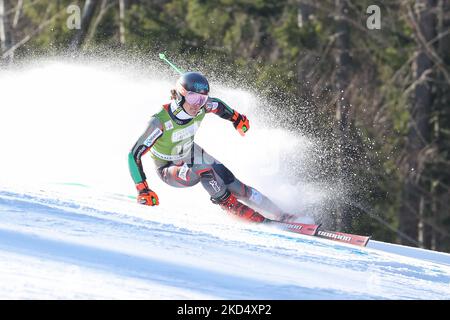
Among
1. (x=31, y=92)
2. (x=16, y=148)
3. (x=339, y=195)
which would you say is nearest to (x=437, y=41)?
(x=339, y=195)

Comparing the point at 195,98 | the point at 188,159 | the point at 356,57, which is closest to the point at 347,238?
the point at 188,159

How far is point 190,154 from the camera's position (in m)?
8.48

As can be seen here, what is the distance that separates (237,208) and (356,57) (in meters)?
16.4

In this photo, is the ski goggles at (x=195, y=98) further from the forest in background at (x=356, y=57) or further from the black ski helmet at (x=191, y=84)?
the forest in background at (x=356, y=57)

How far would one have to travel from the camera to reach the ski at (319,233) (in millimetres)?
8164

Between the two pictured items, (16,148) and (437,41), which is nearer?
(16,148)

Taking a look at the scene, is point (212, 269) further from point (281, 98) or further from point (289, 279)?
point (281, 98)

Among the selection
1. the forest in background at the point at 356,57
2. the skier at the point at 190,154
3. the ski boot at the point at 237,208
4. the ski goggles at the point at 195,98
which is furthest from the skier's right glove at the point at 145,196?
the forest in background at the point at 356,57

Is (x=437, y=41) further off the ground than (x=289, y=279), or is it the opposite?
(x=289, y=279)

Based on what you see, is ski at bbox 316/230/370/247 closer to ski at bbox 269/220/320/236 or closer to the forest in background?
ski at bbox 269/220/320/236
